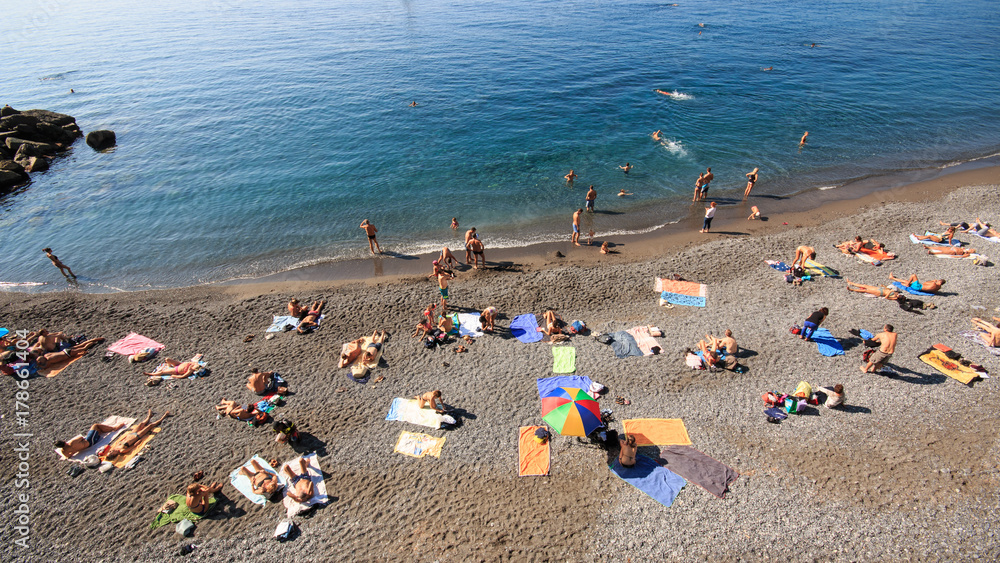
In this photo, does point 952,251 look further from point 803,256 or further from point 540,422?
point 540,422

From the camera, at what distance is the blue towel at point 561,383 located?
14.1 meters

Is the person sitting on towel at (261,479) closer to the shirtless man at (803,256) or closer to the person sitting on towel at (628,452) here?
the person sitting on towel at (628,452)

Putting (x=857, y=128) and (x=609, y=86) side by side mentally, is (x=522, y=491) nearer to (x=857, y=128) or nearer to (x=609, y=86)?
(x=857, y=128)

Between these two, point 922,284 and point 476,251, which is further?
point 476,251

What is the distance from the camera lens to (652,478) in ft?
37.5

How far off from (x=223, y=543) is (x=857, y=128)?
49.2 meters

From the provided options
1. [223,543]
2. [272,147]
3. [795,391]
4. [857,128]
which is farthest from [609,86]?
[223,543]

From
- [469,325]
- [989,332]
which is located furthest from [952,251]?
[469,325]

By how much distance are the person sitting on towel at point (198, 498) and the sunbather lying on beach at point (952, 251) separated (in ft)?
103

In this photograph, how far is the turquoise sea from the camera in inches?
1038

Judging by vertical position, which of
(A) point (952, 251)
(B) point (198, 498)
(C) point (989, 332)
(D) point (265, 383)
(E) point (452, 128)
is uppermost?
(E) point (452, 128)

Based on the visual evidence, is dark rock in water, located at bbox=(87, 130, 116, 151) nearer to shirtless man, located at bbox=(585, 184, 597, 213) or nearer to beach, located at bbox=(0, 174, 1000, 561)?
beach, located at bbox=(0, 174, 1000, 561)

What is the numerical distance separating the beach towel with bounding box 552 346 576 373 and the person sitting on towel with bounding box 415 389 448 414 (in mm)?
4191

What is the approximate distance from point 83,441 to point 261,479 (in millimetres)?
6668
